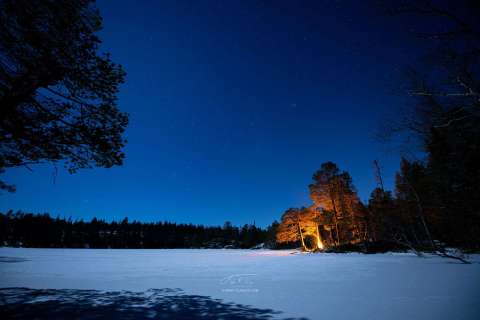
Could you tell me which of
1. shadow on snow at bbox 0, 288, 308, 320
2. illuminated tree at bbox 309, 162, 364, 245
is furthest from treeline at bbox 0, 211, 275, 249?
shadow on snow at bbox 0, 288, 308, 320

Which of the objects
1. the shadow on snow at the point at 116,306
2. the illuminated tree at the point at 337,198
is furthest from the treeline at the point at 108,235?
the shadow on snow at the point at 116,306

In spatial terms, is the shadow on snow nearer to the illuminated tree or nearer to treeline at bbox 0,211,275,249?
the illuminated tree

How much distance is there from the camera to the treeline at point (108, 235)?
293 ft

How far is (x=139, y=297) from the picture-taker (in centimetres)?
707

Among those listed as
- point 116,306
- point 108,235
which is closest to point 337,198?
point 116,306

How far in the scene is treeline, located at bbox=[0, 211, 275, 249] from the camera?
293 feet

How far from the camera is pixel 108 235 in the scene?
102812 mm

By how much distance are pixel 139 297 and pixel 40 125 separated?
563 centimetres

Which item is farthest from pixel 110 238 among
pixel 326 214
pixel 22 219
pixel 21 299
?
pixel 21 299

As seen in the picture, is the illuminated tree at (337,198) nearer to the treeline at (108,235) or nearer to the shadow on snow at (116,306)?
the shadow on snow at (116,306)

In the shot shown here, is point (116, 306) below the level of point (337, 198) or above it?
below

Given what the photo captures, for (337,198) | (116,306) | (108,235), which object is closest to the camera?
(116,306)

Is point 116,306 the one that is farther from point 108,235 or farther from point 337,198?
point 108,235

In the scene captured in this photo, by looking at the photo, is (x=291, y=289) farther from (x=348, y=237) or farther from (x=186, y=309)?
(x=348, y=237)
